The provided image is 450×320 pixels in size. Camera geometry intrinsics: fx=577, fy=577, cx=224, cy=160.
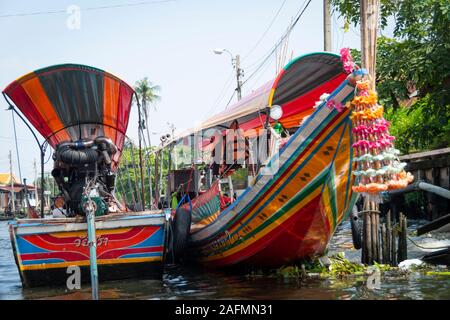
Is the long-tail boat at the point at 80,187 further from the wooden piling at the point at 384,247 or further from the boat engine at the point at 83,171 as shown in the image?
the wooden piling at the point at 384,247

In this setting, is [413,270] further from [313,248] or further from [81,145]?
[81,145]

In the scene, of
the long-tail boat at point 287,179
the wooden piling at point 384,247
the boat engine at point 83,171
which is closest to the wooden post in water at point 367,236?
the wooden piling at point 384,247

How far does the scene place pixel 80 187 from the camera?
847cm

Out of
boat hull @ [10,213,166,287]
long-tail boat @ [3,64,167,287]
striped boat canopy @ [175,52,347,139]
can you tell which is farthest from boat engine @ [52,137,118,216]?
striped boat canopy @ [175,52,347,139]

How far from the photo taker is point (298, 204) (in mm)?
7629

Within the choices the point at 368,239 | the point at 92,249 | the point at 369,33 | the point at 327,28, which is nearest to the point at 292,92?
the point at 369,33

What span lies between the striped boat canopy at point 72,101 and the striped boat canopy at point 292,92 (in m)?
1.48

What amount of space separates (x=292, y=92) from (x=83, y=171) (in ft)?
11.8

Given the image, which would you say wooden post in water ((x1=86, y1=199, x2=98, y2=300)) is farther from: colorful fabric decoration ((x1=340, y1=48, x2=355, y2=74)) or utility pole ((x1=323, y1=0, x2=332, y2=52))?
utility pole ((x1=323, y1=0, x2=332, y2=52))

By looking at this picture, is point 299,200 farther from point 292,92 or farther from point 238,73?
point 238,73

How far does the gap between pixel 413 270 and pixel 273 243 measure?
2.16 metres

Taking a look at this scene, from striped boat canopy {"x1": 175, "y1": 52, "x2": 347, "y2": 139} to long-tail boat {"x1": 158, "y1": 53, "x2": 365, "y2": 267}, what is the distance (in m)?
0.02

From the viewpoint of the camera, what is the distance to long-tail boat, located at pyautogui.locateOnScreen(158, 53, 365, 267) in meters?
7.07

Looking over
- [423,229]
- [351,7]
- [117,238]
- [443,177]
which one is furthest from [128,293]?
[443,177]
